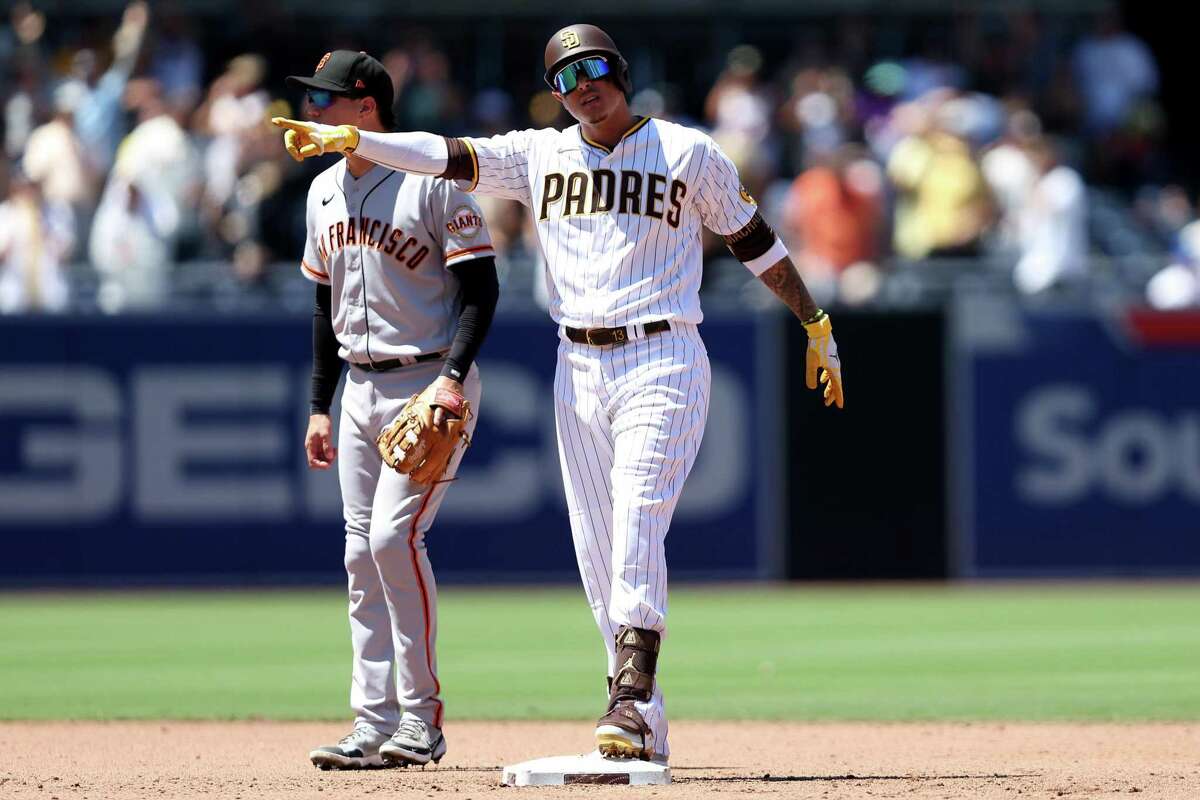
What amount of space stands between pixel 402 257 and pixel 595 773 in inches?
68.5

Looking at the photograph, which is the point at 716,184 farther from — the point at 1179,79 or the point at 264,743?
the point at 1179,79

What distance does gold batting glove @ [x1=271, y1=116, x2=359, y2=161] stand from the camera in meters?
5.68

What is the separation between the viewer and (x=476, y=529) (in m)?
13.5

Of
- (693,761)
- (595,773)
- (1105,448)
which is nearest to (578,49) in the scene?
(595,773)

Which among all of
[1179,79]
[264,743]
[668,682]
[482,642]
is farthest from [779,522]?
[1179,79]

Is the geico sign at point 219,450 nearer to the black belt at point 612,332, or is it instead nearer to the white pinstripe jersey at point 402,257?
the white pinstripe jersey at point 402,257

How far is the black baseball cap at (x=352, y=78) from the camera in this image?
623 centimetres

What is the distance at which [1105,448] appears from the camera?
13703mm

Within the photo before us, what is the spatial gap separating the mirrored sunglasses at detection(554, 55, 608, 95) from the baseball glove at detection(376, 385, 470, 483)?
0.97 metres

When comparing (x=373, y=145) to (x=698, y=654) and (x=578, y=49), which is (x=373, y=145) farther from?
(x=698, y=654)

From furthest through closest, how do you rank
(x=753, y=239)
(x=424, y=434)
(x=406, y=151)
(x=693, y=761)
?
1. (x=693, y=761)
2. (x=753, y=239)
3. (x=424, y=434)
4. (x=406, y=151)

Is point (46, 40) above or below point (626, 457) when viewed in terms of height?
above

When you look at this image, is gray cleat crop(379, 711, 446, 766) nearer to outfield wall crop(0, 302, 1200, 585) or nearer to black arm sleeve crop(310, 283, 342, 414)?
black arm sleeve crop(310, 283, 342, 414)

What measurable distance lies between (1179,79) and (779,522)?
9495 mm
